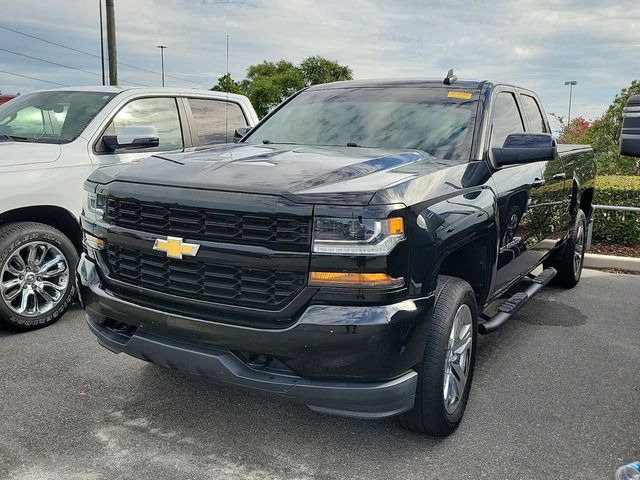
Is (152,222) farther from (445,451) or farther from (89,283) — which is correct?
(445,451)

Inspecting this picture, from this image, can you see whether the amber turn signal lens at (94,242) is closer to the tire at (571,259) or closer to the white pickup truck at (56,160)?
the white pickup truck at (56,160)

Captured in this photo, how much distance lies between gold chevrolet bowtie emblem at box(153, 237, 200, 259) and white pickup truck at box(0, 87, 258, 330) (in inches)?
84.4

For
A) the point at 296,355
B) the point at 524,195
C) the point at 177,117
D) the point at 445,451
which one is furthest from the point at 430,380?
the point at 177,117

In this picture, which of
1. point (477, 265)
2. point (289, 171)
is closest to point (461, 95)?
point (477, 265)

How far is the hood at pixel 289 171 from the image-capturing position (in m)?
2.64

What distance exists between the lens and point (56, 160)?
4.76 meters

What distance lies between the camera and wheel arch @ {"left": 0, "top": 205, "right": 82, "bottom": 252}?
15.0ft

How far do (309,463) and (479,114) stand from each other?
233 centimetres

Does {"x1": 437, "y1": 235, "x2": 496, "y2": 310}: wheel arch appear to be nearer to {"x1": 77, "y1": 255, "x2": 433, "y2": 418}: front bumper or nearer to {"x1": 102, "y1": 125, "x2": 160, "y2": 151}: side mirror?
{"x1": 77, "y1": 255, "x2": 433, "y2": 418}: front bumper

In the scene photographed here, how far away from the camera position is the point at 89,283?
3.26m

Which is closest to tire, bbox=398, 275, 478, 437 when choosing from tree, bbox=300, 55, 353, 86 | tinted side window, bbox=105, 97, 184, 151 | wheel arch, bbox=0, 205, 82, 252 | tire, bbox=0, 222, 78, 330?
tire, bbox=0, 222, 78, 330

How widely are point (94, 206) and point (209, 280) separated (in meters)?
0.96

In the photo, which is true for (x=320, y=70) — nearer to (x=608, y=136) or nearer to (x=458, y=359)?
(x=608, y=136)

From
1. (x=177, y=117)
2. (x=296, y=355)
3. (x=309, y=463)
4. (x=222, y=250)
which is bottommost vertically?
(x=309, y=463)
